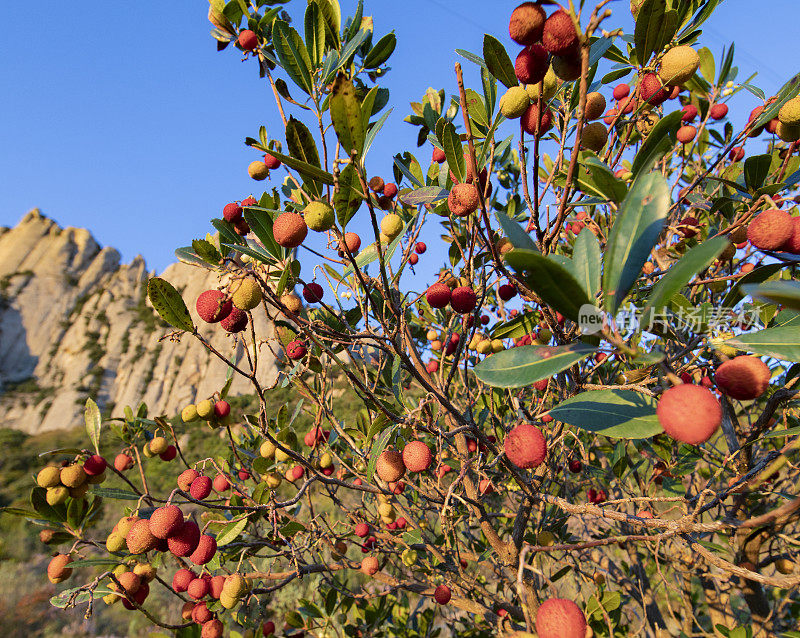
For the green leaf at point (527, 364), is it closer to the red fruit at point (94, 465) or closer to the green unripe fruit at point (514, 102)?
the green unripe fruit at point (514, 102)

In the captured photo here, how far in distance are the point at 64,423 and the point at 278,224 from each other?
3584 cm

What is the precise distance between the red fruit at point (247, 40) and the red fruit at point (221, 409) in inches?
49.9

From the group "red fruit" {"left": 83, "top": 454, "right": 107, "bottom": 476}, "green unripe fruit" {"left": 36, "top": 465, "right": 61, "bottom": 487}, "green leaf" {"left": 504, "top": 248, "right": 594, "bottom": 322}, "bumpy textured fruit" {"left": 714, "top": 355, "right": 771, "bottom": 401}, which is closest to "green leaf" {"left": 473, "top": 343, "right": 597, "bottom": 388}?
"green leaf" {"left": 504, "top": 248, "right": 594, "bottom": 322}

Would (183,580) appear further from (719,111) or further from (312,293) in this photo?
(719,111)

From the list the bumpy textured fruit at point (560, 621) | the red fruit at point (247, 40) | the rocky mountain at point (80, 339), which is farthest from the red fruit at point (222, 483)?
the rocky mountain at point (80, 339)

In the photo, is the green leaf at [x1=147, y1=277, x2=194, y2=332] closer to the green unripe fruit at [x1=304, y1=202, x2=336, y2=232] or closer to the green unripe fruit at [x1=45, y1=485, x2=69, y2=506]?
the green unripe fruit at [x1=304, y1=202, x2=336, y2=232]

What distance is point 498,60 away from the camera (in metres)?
0.96

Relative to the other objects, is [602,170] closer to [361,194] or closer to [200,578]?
[361,194]

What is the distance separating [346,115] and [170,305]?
653 millimetres

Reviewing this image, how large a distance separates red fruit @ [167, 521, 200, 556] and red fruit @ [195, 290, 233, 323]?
65cm

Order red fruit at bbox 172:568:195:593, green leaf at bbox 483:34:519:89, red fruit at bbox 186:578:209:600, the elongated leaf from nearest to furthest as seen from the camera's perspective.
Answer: the elongated leaf
green leaf at bbox 483:34:519:89
red fruit at bbox 186:578:209:600
red fruit at bbox 172:568:195:593

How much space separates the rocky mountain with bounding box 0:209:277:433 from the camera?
29312 millimetres

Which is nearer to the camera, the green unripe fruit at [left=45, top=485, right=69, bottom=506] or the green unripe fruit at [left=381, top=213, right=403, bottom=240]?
the green unripe fruit at [left=381, top=213, right=403, bottom=240]

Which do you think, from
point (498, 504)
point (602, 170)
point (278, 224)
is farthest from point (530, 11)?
point (498, 504)
